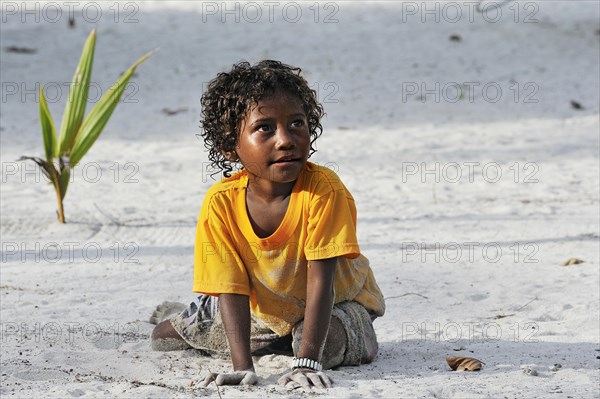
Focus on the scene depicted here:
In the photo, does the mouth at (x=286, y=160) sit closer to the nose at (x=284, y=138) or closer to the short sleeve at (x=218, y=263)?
the nose at (x=284, y=138)

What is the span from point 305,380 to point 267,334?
0.47 m

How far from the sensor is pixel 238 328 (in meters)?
3.25

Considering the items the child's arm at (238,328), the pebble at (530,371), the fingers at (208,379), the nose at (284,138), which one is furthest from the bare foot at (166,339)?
the pebble at (530,371)

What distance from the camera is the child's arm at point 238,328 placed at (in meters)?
3.21

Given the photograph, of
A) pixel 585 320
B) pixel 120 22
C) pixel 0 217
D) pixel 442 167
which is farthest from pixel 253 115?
pixel 120 22

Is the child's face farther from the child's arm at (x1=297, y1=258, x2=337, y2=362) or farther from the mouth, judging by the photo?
the child's arm at (x1=297, y1=258, x2=337, y2=362)

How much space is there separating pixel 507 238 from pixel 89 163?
3543mm

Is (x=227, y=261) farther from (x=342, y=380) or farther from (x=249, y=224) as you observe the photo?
(x=342, y=380)

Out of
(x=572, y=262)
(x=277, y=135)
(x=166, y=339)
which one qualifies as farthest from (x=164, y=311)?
(x=572, y=262)

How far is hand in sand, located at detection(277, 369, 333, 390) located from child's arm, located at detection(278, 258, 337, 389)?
22 millimetres

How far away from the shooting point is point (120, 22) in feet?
39.3

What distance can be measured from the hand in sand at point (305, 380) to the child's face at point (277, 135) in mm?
615

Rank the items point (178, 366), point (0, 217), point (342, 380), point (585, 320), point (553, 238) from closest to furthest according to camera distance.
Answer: point (342, 380) < point (178, 366) < point (585, 320) < point (553, 238) < point (0, 217)

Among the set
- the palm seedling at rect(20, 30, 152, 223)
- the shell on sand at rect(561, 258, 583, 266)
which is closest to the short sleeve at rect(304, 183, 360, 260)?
the shell on sand at rect(561, 258, 583, 266)
